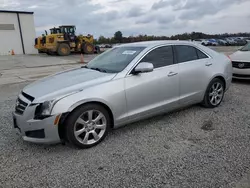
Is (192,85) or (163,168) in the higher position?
(192,85)

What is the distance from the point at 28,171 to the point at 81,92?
1.18 metres

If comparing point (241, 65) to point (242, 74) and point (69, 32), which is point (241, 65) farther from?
point (69, 32)

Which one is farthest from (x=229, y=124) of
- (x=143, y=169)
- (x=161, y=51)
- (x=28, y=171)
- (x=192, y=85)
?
(x=28, y=171)

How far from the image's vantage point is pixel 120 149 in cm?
306

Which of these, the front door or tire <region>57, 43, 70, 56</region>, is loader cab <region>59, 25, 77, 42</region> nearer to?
tire <region>57, 43, 70, 56</region>

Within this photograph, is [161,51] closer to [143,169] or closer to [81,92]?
[81,92]

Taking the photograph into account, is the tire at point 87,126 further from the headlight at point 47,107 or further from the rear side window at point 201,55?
the rear side window at point 201,55

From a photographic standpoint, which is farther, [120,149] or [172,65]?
[172,65]

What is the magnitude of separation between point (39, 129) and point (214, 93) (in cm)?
351

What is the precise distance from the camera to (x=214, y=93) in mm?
4535

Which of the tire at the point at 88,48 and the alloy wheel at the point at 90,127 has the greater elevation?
the tire at the point at 88,48

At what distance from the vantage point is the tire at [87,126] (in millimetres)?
2895

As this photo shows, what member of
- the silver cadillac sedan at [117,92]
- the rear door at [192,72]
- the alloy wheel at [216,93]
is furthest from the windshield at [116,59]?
the alloy wheel at [216,93]

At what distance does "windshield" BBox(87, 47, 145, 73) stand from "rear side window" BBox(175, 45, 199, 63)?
769 millimetres
